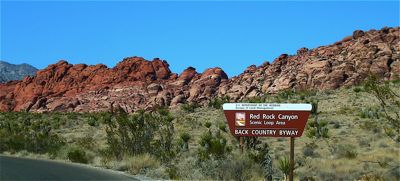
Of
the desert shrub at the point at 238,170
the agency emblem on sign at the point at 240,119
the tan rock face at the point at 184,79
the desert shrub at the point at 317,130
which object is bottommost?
the desert shrub at the point at 238,170

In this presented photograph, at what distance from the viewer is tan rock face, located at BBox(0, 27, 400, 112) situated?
238ft

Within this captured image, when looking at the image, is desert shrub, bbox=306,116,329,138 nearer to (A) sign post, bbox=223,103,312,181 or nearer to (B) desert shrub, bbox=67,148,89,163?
(B) desert shrub, bbox=67,148,89,163

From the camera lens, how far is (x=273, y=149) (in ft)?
99.8

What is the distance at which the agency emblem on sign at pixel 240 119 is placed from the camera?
15363 mm

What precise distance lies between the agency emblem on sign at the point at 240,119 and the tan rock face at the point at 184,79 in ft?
158

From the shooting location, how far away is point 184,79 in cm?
10750

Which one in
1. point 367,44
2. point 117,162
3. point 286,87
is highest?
point 367,44

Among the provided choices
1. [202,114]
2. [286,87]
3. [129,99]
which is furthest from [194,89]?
[202,114]

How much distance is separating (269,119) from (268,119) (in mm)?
28

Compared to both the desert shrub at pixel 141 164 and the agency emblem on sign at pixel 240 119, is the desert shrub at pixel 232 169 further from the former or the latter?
the desert shrub at pixel 141 164

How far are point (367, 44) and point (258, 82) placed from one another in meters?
19.7

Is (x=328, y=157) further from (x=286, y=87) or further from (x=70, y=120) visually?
(x=286, y=87)

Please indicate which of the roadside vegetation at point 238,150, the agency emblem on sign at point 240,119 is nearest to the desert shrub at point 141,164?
the roadside vegetation at point 238,150

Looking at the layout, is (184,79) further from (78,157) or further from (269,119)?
(269,119)
